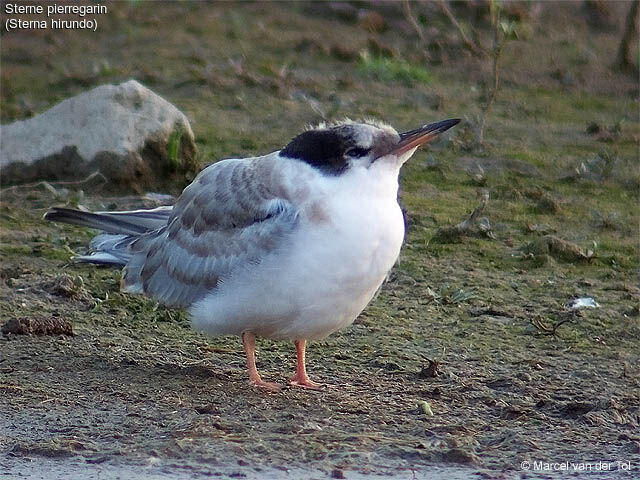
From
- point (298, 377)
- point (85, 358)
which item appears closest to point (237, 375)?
point (298, 377)

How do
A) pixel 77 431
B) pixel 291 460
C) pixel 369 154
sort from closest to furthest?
pixel 291 460
pixel 77 431
pixel 369 154

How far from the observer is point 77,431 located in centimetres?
501

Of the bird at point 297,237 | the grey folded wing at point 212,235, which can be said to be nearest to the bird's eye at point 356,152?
the bird at point 297,237

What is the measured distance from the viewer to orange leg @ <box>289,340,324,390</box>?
5.59m

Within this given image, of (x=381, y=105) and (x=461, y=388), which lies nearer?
(x=461, y=388)

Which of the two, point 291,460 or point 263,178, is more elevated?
point 263,178

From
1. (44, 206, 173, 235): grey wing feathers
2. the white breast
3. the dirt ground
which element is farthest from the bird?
(44, 206, 173, 235): grey wing feathers

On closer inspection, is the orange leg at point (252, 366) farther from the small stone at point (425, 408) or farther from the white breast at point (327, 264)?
the small stone at point (425, 408)

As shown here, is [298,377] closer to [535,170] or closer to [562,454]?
[562,454]

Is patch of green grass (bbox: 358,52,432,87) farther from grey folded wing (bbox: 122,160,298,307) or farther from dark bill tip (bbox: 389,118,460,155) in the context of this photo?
dark bill tip (bbox: 389,118,460,155)

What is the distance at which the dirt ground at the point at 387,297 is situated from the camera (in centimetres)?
490

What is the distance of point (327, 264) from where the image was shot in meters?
5.11

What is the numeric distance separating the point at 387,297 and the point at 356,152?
5.47 feet

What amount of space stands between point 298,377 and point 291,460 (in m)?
0.97
